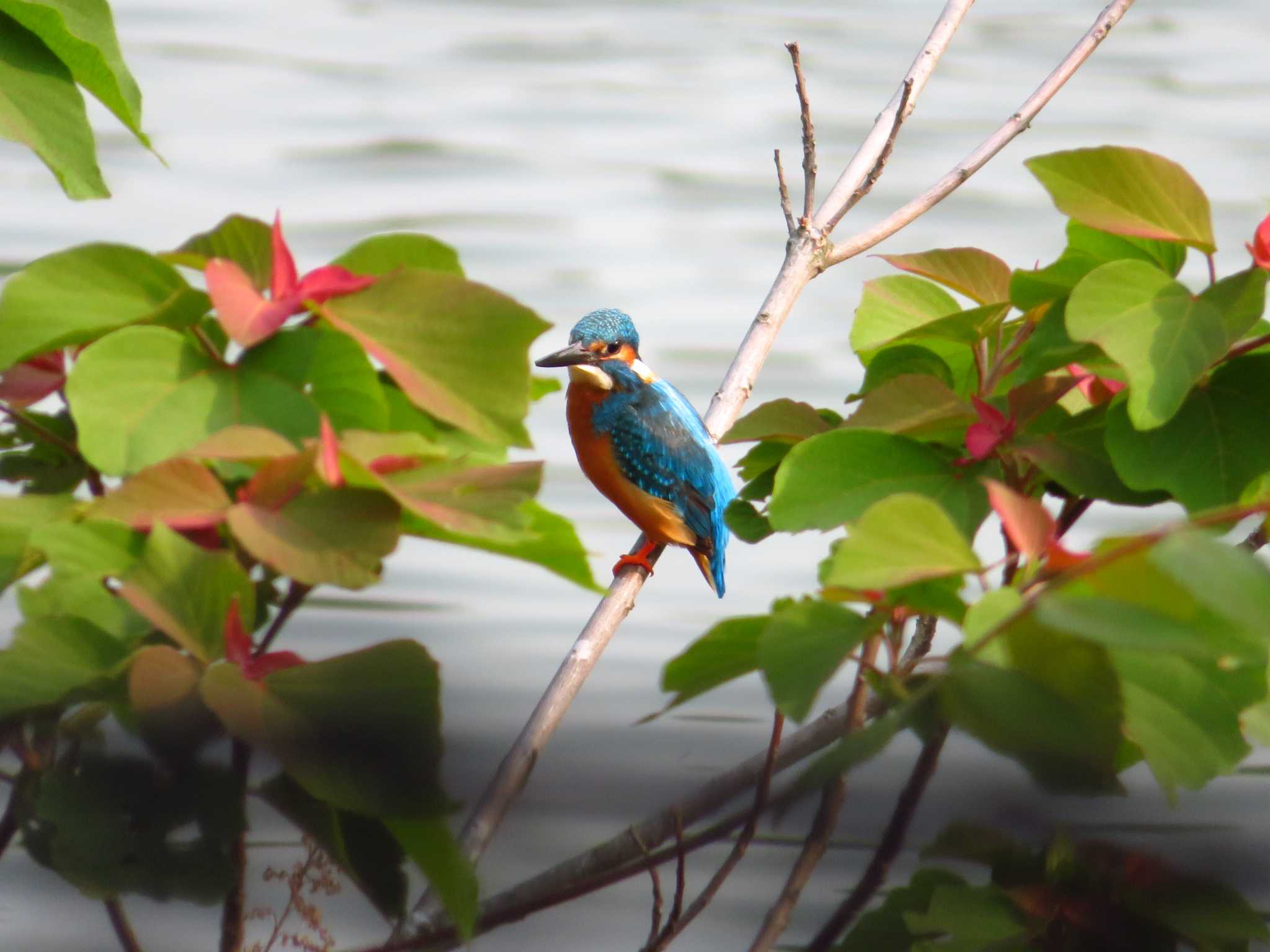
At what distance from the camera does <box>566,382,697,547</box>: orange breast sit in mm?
1455

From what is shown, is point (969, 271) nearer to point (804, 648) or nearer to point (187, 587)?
point (804, 648)

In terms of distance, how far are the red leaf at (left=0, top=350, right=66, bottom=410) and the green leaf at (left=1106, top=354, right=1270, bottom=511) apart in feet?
1.70

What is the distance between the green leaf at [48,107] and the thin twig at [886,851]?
0.50 meters

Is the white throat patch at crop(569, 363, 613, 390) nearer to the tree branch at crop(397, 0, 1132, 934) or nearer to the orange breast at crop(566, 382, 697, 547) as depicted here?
the orange breast at crop(566, 382, 697, 547)

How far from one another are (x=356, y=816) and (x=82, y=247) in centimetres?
29

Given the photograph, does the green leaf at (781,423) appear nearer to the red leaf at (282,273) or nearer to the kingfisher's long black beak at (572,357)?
the red leaf at (282,273)

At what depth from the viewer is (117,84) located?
0.76 metres

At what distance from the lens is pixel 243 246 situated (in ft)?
2.25

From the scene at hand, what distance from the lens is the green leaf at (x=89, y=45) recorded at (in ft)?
2.43

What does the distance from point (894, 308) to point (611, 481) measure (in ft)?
2.47

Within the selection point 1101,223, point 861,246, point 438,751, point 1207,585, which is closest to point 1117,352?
point 1101,223

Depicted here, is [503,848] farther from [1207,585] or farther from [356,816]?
[1207,585]

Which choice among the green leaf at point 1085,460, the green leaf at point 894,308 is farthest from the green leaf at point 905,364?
the green leaf at point 1085,460

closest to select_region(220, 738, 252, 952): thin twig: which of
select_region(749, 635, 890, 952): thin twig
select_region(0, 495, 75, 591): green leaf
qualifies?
select_region(0, 495, 75, 591): green leaf
